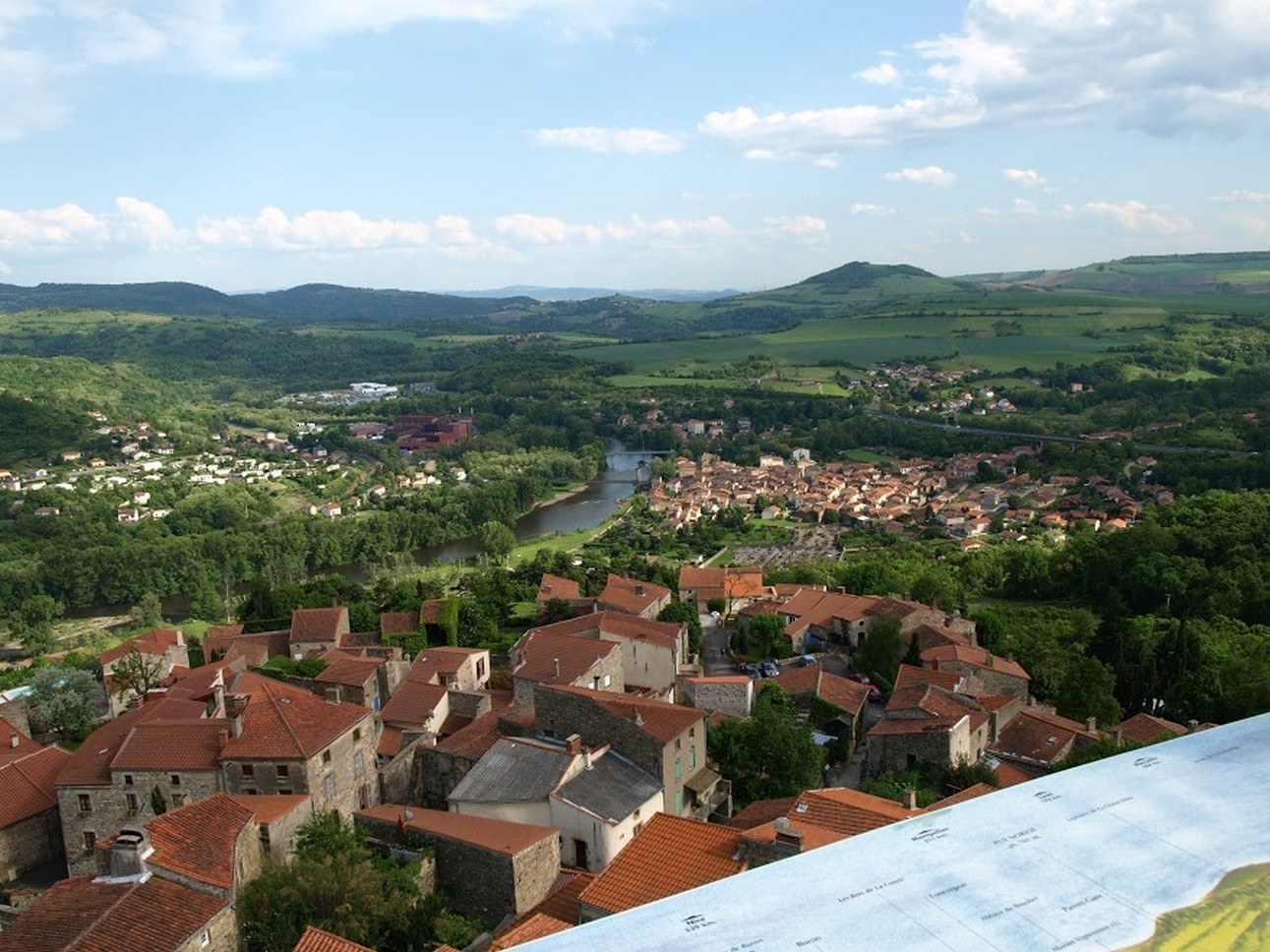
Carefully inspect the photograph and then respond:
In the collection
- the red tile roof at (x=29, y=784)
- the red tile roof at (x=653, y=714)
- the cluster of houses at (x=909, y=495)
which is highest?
the red tile roof at (x=653, y=714)

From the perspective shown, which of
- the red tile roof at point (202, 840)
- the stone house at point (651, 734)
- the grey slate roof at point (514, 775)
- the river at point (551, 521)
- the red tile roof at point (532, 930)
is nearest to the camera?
the red tile roof at point (532, 930)

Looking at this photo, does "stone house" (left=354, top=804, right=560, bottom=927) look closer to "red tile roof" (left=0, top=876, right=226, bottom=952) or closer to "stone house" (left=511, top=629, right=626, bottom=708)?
"red tile roof" (left=0, top=876, right=226, bottom=952)

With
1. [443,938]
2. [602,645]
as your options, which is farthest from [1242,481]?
[443,938]

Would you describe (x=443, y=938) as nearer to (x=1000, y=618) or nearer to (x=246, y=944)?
(x=246, y=944)

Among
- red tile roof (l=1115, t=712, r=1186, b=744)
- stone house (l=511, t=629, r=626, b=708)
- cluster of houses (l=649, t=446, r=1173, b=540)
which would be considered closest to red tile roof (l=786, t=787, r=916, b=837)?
stone house (l=511, t=629, r=626, b=708)

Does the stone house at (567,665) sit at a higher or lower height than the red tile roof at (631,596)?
higher

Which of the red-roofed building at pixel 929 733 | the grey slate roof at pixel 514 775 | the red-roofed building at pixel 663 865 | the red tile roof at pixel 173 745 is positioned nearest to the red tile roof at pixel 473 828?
the grey slate roof at pixel 514 775

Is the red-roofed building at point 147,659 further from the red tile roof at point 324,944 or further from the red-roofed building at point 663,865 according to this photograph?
the red-roofed building at point 663,865
